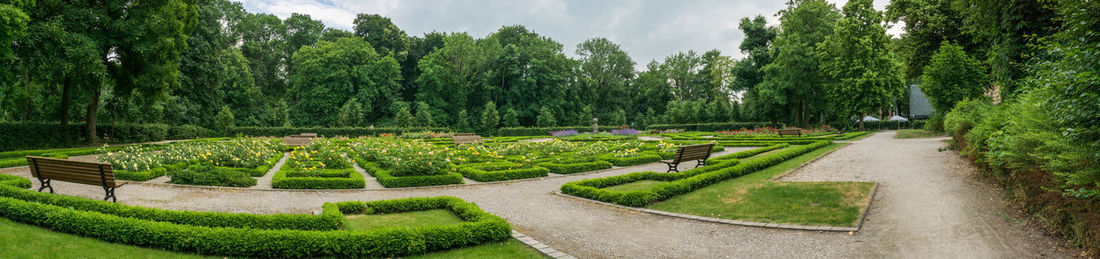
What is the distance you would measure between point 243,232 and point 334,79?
4371 centimetres

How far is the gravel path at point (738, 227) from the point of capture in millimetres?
5270

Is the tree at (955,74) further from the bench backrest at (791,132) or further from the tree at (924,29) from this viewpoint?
the bench backrest at (791,132)

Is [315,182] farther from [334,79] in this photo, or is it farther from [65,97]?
[334,79]

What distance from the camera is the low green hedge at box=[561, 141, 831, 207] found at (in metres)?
8.00

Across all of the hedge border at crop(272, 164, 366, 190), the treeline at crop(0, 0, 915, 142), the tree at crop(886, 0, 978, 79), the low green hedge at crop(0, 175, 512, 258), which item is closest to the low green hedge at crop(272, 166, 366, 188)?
the hedge border at crop(272, 164, 366, 190)

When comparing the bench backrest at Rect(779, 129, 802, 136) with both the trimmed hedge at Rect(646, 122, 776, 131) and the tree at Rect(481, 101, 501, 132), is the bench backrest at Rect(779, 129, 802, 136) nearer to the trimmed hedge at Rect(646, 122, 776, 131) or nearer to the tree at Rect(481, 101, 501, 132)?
the trimmed hedge at Rect(646, 122, 776, 131)

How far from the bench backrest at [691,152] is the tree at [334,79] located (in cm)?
3833

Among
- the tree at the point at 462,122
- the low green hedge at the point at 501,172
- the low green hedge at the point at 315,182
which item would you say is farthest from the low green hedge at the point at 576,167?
the tree at the point at 462,122

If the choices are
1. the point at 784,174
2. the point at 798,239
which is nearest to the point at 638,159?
the point at 784,174

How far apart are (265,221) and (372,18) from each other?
52.5 m

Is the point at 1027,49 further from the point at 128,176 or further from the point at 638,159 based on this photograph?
the point at 128,176

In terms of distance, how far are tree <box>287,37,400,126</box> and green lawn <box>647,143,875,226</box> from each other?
41190mm

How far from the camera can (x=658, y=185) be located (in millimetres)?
8711

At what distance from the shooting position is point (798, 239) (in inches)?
228
